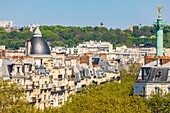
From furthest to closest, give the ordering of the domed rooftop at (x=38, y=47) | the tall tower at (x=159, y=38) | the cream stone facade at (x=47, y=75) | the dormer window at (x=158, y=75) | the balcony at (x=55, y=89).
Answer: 1. the tall tower at (x=159, y=38)
2. the domed rooftop at (x=38, y=47)
3. the balcony at (x=55, y=89)
4. the cream stone facade at (x=47, y=75)
5. the dormer window at (x=158, y=75)

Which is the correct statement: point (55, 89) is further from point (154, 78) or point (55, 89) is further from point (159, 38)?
point (159, 38)

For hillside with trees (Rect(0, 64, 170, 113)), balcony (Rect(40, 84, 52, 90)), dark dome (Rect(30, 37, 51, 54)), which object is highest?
dark dome (Rect(30, 37, 51, 54))

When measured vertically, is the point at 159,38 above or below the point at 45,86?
above

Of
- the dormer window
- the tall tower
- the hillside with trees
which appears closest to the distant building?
the dormer window

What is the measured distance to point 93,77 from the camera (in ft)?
355

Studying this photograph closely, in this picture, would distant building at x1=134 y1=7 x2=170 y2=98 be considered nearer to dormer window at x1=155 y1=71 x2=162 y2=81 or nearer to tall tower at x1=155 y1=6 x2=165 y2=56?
dormer window at x1=155 y1=71 x2=162 y2=81

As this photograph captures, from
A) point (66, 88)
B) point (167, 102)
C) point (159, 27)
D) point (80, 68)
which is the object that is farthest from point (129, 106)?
point (159, 27)

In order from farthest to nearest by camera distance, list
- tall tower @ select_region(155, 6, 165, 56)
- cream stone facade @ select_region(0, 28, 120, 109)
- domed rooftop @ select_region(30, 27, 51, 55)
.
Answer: tall tower @ select_region(155, 6, 165, 56) → domed rooftop @ select_region(30, 27, 51, 55) → cream stone facade @ select_region(0, 28, 120, 109)

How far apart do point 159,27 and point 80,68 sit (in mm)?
15763

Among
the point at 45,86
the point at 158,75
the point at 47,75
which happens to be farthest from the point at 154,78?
the point at 47,75

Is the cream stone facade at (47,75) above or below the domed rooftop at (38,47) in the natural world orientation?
below

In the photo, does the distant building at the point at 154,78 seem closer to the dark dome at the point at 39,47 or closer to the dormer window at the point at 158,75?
the dormer window at the point at 158,75

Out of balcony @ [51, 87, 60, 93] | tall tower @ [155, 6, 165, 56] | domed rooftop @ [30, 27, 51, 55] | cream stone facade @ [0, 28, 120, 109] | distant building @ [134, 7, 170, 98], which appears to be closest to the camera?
distant building @ [134, 7, 170, 98]

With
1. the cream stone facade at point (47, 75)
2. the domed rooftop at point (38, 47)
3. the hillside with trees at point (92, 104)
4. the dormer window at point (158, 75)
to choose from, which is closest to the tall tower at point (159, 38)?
the cream stone facade at point (47, 75)
